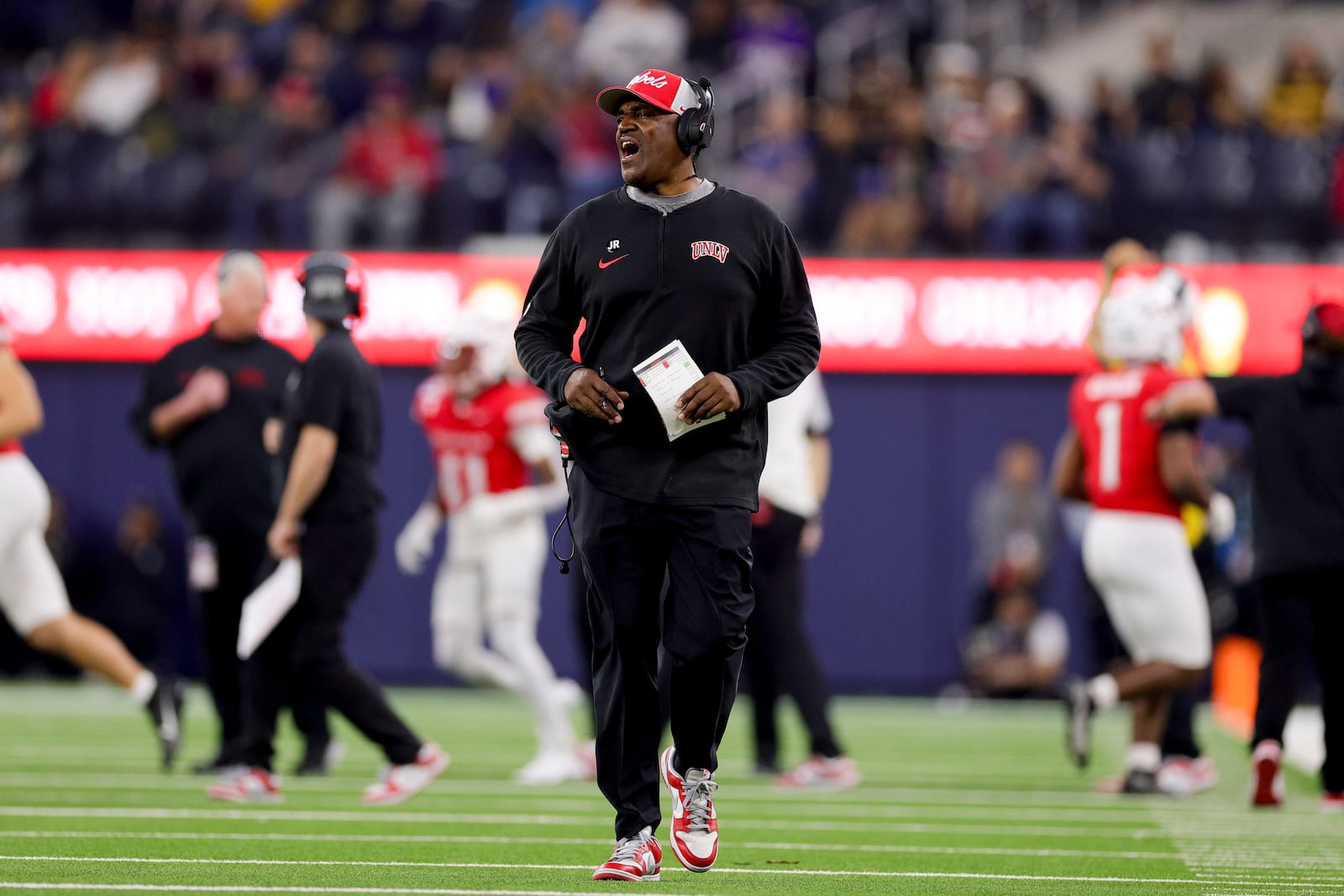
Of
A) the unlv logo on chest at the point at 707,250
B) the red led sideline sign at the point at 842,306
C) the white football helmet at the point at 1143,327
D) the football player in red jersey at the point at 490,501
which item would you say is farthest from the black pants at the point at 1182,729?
the red led sideline sign at the point at 842,306

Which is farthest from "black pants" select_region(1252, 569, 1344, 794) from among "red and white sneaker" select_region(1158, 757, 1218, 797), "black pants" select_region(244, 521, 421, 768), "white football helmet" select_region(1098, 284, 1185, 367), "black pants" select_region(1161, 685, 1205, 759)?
"black pants" select_region(244, 521, 421, 768)

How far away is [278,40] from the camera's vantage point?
60.2 ft

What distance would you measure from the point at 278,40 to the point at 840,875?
14.2 metres

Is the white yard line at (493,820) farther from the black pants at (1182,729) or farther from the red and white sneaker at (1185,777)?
the black pants at (1182,729)

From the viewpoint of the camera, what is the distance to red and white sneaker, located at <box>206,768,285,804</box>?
24.2 ft

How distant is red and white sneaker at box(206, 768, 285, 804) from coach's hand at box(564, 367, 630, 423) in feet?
9.63

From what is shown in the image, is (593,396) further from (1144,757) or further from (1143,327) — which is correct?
(1144,757)

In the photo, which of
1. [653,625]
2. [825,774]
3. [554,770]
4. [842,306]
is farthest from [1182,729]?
[842,306]

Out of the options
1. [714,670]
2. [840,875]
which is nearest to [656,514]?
[714,670]

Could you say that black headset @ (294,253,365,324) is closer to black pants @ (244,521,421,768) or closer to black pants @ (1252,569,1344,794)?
black pants @ (244,521,421,768)

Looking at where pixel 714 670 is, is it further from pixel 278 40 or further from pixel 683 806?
pixel 278 40

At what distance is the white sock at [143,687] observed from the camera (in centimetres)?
805

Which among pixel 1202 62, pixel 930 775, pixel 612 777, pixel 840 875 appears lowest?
pixel 930 775

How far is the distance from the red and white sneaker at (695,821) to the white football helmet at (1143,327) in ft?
12.1
